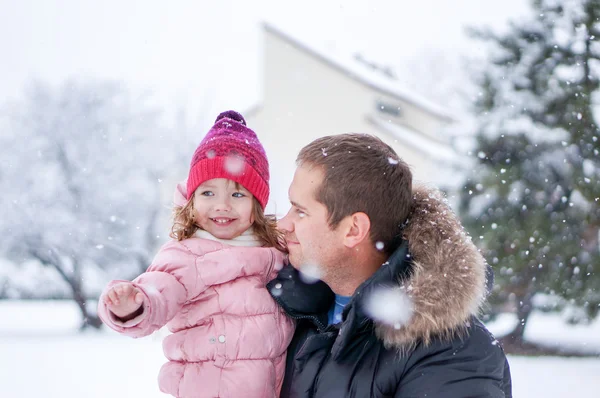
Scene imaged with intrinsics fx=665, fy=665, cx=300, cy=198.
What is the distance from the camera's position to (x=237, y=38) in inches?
1421

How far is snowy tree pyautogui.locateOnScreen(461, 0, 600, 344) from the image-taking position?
35.3ft

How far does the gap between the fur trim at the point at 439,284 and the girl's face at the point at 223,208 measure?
719 mm

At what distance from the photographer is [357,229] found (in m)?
2.12

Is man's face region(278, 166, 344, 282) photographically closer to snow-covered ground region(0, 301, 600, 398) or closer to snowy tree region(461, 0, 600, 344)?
snow-covered ground region(0, 301, 600, 398)

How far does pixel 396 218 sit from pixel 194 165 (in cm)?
85

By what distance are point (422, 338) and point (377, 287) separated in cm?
19

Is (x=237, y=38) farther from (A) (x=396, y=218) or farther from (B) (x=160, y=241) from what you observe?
(A) (x=396, y=218)

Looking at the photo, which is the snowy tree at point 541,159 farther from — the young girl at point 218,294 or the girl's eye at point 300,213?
the girl's eye at point 300,213

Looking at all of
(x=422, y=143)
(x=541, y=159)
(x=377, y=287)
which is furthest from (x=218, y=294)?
(x=422, y=143)

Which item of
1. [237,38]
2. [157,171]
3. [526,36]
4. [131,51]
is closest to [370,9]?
[237,38]

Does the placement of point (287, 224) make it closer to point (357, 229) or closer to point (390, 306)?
point (357, 229)

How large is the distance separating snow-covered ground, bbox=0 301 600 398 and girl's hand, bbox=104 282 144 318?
8.08 meters

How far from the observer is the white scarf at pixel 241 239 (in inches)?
95.7

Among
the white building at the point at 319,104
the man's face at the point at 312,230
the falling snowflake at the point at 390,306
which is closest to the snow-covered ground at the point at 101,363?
the white building at the point at 319,104
